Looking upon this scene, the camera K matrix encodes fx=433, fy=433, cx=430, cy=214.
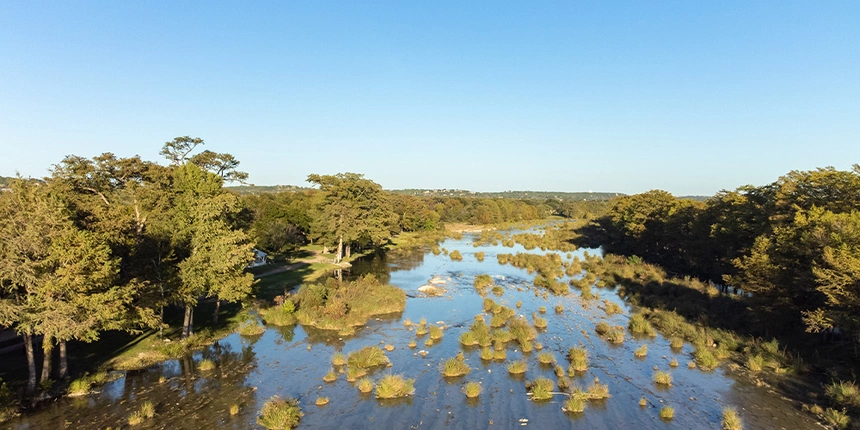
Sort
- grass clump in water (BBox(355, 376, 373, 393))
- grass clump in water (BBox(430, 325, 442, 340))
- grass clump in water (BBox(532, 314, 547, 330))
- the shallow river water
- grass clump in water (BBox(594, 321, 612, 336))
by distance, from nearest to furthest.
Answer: the shallow river water → grass clump in water (BBox(355, 376, 373, 393)) → grass clump in water (BBox(430, 325, 442, 340)) → grass clump in water (BBox(594, 321, 612, 336)) → grass clump in water (BBox(532, 314, 547, 330))

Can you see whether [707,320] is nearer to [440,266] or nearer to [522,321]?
[522,321]

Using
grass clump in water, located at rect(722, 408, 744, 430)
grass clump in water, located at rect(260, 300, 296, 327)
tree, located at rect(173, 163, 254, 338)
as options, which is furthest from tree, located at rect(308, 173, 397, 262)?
grass clump in water, located at rect(722, 408, 744, 430)

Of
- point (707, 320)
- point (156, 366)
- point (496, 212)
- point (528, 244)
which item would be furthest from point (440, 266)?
point (496, 212)

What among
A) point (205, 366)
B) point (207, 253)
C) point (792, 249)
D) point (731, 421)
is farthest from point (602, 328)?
point (207, 253)

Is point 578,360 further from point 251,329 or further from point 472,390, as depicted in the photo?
point 251,329

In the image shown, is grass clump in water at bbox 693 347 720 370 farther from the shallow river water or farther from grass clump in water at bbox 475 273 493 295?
grass clump in water at bbox 475 273 493 295

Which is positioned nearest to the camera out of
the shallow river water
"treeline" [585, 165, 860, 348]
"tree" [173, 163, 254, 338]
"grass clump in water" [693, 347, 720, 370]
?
the shallow river water

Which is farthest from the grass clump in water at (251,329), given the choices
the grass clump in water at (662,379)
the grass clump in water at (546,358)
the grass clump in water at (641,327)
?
the grass clump in water at (641,327)
